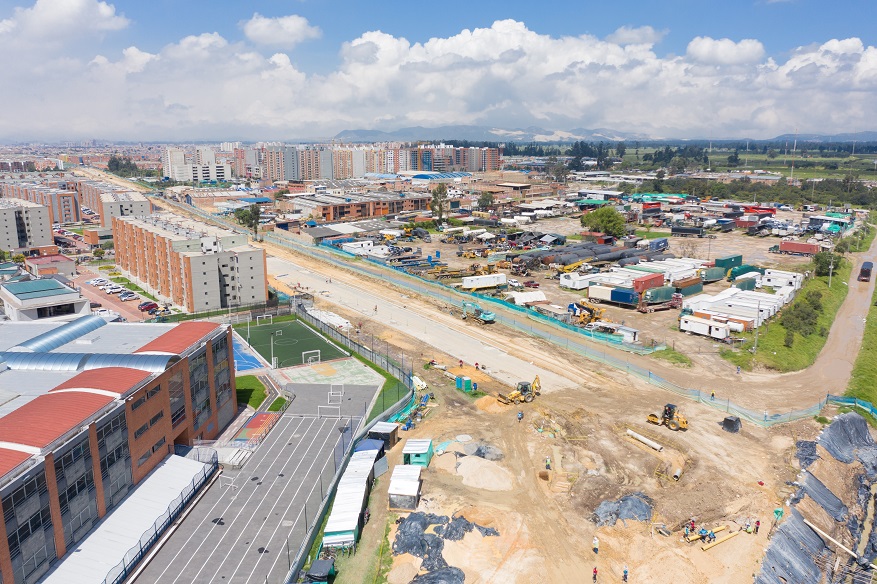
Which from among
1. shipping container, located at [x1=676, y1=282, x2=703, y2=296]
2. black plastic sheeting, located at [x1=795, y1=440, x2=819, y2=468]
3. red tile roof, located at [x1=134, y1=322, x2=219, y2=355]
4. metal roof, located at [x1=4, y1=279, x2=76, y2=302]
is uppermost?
red tile roof, located at [x1=134, y1=322, x2=219, y2=355]

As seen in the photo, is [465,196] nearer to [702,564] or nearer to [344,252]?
[344,252]

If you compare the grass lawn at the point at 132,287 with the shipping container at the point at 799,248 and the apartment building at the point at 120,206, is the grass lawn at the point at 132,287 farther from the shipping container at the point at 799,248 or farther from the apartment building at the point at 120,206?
the shipping container at the point at 799,248

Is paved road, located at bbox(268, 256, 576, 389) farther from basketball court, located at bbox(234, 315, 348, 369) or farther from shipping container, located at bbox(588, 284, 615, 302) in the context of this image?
shipping container, located at bbox(588, 284, 615, 302)

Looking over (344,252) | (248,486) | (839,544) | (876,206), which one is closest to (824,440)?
(839,544)

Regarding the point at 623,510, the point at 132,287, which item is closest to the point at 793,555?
the point at 623,510

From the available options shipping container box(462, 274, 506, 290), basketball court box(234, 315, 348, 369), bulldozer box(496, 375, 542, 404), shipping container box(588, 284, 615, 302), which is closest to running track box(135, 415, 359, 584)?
bulldozer box(496, 375, 542, 404)

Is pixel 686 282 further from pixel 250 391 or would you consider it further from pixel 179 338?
pixel 179 338
